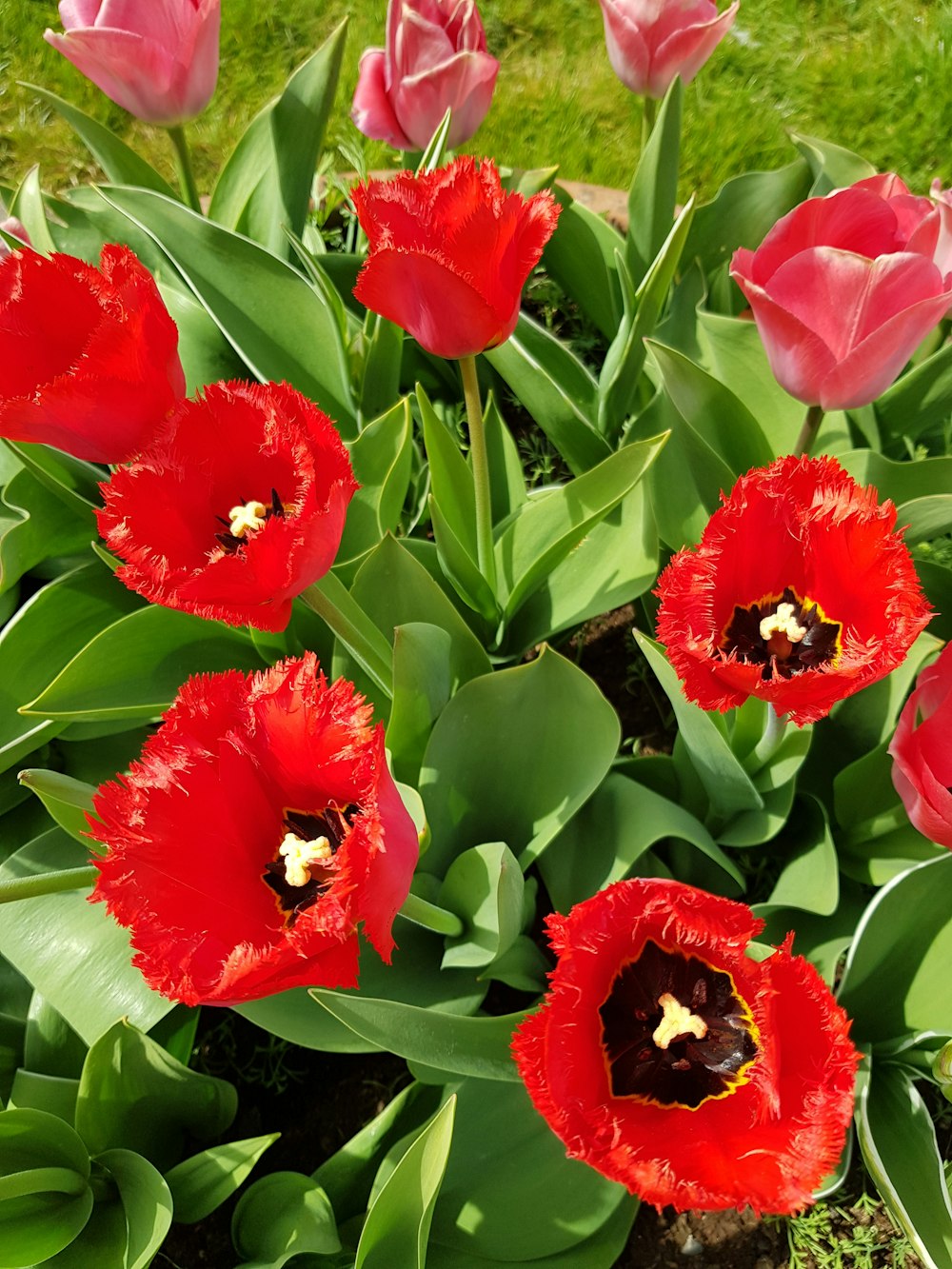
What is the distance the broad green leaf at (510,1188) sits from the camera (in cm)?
88

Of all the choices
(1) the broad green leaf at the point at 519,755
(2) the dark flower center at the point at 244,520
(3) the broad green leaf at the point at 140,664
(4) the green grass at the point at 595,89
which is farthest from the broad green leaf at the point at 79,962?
(4) the green grass at the point at 595,89

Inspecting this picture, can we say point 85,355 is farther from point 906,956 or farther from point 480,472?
point 906,956

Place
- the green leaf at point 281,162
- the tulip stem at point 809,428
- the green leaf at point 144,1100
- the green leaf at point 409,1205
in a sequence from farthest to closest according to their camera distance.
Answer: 1. the green leaf at point 281,162
2. the tulip stem at point 809,428
3. the green leaf at point 144,1100
4. the green leaf at point 409,1205

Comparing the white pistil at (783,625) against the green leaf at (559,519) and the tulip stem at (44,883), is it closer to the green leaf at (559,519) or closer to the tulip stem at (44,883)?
the green leaf at (559,519)

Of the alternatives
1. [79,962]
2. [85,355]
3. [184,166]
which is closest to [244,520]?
[85,355]

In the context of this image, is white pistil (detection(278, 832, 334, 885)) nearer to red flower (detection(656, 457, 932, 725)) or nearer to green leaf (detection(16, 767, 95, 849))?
green leaf (detection(16, 767, 95, 849))

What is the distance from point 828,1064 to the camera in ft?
1.85

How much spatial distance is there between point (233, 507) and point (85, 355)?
0.42 ft

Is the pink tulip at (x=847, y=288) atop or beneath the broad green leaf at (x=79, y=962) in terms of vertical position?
atop

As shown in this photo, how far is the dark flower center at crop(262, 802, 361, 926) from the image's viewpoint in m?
0.63

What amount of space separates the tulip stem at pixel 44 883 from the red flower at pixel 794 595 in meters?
0.39

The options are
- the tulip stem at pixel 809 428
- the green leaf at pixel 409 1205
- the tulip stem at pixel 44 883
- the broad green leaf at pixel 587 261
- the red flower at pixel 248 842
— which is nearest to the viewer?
the red flower at pixel 248 842

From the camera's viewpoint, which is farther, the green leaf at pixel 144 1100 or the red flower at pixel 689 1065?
the green leaf at pixel 144 1100

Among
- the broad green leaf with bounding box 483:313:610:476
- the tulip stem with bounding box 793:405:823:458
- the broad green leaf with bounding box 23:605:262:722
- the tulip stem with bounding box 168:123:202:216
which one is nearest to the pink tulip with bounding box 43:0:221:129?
the tulip stem with bounding box 168:123:202:216
